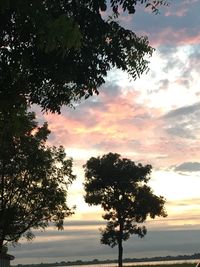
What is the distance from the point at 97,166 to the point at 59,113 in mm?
62440

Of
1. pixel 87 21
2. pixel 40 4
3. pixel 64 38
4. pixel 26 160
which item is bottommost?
pixel 64 38

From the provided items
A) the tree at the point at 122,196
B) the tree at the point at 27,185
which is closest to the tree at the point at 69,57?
the tree at the point at 27,185

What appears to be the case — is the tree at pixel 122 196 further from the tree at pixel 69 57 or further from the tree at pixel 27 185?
the tree at pixel 69 57

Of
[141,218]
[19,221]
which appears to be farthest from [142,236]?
[19,221]

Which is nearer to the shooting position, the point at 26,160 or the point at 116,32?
the point at 116,32

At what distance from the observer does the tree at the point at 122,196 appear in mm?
78938

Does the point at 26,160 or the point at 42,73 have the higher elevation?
the point at 26,160

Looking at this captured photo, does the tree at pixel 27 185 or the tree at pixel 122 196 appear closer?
the tree at pixel 27 185

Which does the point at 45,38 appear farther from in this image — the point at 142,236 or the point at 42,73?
the point at 142,236

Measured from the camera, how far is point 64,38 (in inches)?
375

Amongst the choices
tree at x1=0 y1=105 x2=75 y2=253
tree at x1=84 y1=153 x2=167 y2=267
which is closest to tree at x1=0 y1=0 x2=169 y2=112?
tree at x1=0 y1=105 x2=75 y2=253

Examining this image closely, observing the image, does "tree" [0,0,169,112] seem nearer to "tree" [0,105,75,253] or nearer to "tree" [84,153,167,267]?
"tree" [0,105,75,253]

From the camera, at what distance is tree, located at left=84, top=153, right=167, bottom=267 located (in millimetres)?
78938

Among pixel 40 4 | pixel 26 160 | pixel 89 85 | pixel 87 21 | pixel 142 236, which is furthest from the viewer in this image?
pixel 142 236
